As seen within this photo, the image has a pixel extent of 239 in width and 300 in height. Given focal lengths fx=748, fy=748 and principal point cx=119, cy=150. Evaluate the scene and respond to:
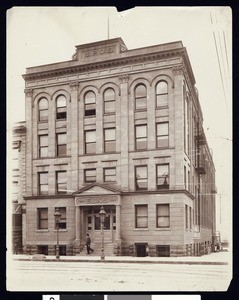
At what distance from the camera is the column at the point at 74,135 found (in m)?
14.5

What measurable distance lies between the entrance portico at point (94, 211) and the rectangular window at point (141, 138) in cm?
97

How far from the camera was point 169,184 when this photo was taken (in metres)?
14.0

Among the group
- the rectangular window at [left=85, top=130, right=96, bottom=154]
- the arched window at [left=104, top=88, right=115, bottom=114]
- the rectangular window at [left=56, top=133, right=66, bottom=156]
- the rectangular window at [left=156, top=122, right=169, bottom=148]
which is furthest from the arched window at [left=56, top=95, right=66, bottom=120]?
the rectangular window at [left=156, top=122, right=169, bottom=148]

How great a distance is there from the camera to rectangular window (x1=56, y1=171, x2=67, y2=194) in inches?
571

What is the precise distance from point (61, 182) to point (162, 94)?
2.60 m

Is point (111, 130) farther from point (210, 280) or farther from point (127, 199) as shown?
point (210, 280)

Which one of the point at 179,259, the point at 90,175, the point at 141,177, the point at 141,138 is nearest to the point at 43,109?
the point at 90,175

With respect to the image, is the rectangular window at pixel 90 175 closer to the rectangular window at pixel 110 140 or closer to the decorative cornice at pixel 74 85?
the rectangular window at pixel 110 140

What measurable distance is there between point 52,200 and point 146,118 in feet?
7.97

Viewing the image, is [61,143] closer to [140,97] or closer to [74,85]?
[74,85]

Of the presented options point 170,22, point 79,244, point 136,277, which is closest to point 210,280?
point 136,277

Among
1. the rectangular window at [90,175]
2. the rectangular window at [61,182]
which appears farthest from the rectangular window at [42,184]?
the rectangular window at [90,175]

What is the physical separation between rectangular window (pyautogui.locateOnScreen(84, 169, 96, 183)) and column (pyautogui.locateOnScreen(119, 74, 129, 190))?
539 millimetres

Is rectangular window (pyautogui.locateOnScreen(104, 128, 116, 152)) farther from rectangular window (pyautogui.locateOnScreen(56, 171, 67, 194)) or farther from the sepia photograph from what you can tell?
rectangular window (pyautogui.locateOnScreen(56, 171, 67, 194))
